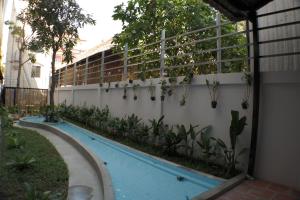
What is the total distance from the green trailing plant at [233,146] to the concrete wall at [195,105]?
227 millimetres

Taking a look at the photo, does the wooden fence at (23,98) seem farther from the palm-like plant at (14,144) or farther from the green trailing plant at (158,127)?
the green trailing plant at (158,127)

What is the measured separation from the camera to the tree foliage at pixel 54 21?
12523mm

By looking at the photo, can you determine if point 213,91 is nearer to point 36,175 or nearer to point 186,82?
point 186,82

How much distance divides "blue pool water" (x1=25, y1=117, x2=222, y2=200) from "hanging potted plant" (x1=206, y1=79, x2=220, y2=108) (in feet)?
4.86

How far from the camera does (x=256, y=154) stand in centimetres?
492

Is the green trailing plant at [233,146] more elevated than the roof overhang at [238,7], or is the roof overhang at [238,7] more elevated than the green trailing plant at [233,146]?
the roof overhang at [238,7]

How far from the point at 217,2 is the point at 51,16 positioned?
10193mm

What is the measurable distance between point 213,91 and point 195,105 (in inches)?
25.1

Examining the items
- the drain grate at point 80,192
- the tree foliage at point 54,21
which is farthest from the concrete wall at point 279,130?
the tree foliage at point 54,21

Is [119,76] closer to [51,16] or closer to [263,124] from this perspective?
[51,16]

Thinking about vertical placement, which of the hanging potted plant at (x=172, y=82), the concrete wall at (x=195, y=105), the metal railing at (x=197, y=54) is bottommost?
the concrete wall at (x=195, y=105)

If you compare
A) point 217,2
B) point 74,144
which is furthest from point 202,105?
point 74,144

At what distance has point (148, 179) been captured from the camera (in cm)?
A: 510

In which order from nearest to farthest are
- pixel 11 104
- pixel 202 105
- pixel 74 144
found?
1. pixel 202 105
2. pixel 74 144
3. pixel 11 104
